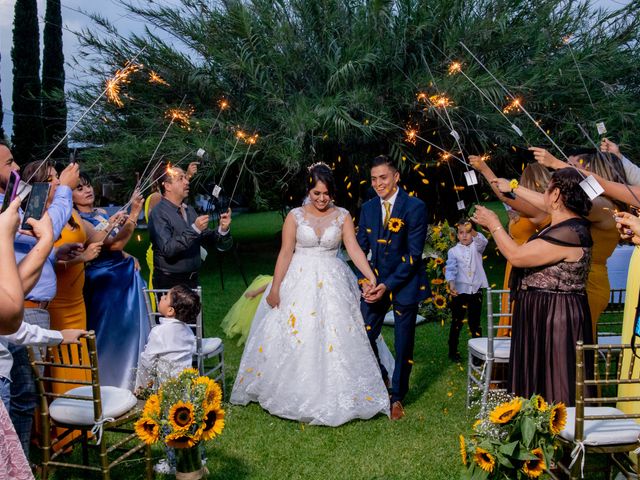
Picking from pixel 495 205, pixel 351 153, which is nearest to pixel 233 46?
pixel 351 153

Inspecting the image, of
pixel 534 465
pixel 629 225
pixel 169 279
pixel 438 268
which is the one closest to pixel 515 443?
pixel 534 465

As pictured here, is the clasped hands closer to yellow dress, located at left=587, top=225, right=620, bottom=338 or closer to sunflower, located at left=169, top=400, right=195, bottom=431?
yellow dress, located at left=587, top=225, right=620, bottom=338

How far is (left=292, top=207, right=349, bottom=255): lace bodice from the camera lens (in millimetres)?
4957

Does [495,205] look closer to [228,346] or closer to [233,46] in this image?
[233,46]

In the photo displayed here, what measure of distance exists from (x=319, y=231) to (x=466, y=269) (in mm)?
2008

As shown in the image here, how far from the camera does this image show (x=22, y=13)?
16.9 meters

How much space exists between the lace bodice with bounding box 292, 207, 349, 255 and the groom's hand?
1.52 ft

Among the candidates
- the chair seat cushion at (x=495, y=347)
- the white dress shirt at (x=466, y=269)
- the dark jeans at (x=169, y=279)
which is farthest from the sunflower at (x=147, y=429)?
the white dress shirt at (x=466, y=269)

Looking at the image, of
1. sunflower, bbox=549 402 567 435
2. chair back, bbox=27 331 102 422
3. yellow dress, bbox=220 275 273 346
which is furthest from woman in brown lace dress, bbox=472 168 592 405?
yellow dress, bbox=220 275 273 346

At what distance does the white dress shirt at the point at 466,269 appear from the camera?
248 inches

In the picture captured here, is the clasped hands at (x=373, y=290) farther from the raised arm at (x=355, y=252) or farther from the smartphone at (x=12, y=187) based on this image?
the smartphone at (x=12, y=187)

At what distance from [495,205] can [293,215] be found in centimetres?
2554

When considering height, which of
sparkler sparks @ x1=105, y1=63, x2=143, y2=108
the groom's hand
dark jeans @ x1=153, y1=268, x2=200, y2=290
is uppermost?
sparkler sparks @ x1=105, y1=63, x2=143, y2=108

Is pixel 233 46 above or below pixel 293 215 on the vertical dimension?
above
